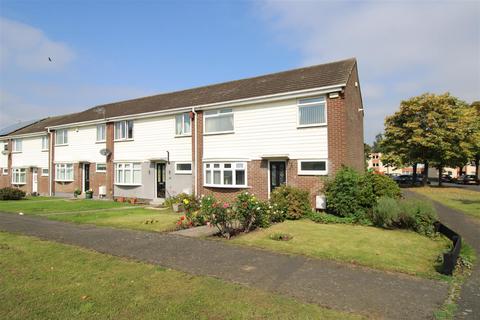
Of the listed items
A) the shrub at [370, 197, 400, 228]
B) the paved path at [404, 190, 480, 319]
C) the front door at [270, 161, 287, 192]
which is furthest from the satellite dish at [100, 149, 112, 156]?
the paved path at [404, 190, 480, 319]

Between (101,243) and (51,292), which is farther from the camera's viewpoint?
(101,243)

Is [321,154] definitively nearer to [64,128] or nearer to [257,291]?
[257,291]

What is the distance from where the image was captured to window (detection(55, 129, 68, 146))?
2548cm

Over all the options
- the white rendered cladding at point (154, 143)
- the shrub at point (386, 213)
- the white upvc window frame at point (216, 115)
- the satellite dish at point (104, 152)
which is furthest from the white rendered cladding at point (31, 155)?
the shrub at point (386, 213)

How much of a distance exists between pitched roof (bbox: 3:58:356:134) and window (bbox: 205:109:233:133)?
2.28 ft

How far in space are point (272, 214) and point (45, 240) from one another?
7482 mm

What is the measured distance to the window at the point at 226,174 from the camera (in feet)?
53.9

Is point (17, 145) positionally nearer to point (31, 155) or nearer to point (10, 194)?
point (31, 155)

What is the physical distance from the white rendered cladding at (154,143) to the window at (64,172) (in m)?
5.67

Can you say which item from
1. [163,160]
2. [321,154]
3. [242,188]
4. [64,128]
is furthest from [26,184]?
[321,154]

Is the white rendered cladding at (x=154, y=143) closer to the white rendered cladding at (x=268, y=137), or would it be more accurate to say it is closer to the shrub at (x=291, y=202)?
the white rendered cladding at (x=268, y=137)

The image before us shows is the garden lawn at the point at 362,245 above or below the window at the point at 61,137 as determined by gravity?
below

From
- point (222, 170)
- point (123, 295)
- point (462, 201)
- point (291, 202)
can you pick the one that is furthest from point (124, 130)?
point (462, 201)

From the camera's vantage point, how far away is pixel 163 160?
19.5 m
